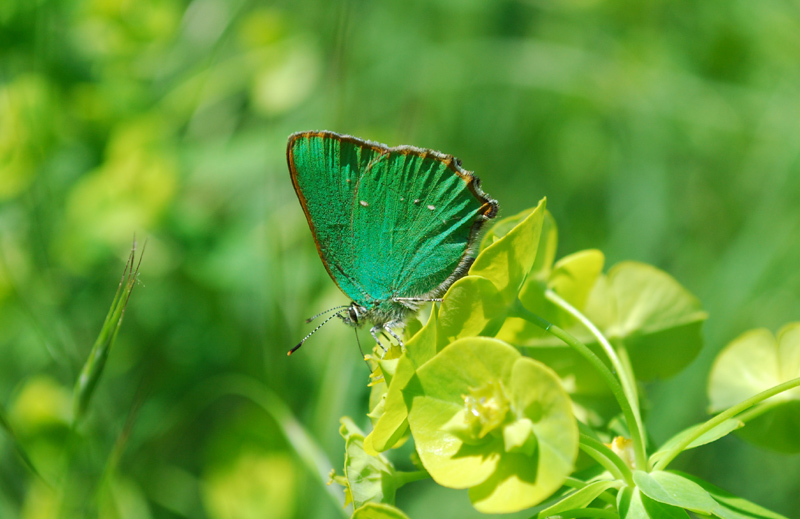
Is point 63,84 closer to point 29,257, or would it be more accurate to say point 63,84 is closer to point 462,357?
point 29,257

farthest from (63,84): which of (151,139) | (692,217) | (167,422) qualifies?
(692,217)

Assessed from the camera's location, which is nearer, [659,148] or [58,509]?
[58,509]

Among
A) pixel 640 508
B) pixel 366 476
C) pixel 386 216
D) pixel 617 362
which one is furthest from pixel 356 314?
pixel 640 508

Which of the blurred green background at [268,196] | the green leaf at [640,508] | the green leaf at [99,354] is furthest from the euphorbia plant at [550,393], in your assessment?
the blurred green background at [268,196]

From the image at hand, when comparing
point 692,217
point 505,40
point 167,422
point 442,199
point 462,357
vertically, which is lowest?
point 167,422

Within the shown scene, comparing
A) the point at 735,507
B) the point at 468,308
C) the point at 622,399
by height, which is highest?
the point at 468,308

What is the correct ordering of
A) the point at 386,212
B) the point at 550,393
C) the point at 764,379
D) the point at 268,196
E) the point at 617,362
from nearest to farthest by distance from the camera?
the point at 550,393 → the point at 617,362 → the point at 764,379 → the point at 386,212 → the point at 268,196

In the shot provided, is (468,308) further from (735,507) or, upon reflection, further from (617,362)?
(735,507)
